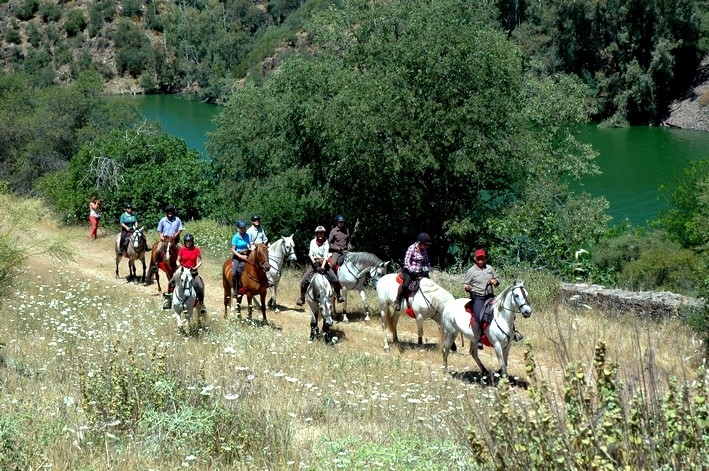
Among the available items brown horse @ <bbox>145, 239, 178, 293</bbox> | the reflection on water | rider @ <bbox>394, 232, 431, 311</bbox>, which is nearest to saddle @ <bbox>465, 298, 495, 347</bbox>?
rider @ <bbox>394, 232, 431, 311</bbox>

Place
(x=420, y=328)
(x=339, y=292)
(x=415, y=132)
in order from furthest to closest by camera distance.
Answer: (x=415, y=132), (x=339, y=292), (x=420, y=328)

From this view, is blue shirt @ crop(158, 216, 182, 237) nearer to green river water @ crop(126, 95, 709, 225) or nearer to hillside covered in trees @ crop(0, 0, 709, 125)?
hillside covered in trees @ crop(0, 0, 709, 125)

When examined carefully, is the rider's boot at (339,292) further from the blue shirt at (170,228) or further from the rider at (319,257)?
the blue shirt at (170,228)

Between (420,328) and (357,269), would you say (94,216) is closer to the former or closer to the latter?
(357,269)

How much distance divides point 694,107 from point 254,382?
6766cm

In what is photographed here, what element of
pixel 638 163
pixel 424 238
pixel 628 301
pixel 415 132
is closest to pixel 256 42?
pixel 638 163

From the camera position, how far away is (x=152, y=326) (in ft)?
53.5

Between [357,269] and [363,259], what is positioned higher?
[363,259]

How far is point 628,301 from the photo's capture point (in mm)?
18406

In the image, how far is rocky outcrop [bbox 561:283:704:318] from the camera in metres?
17.8

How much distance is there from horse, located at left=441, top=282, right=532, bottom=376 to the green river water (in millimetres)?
27708

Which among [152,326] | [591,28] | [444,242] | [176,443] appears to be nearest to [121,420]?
[176,443]

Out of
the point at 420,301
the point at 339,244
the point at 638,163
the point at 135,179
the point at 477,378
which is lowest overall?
the point at 135,179

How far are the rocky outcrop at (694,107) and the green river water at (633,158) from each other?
56.0 inches
